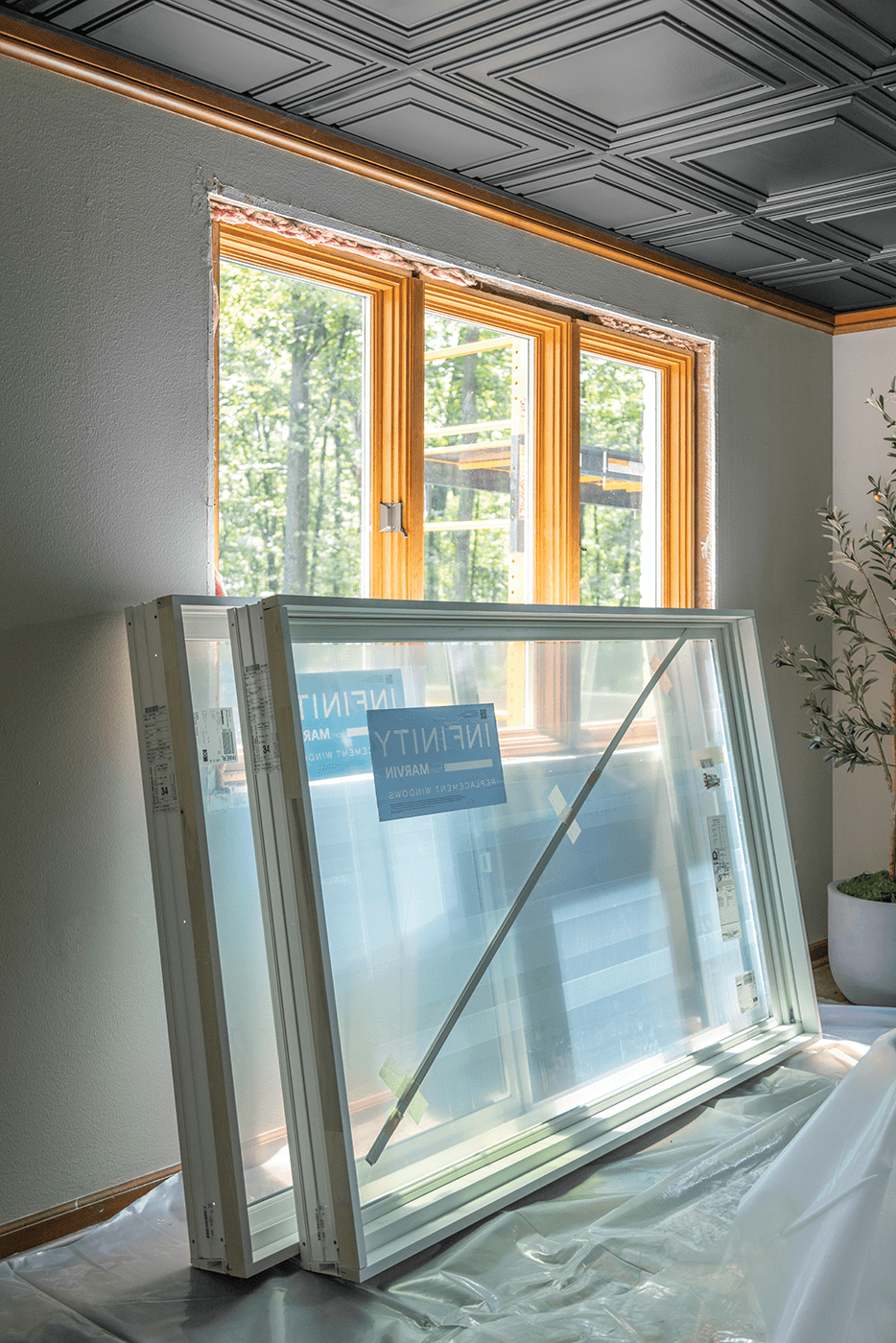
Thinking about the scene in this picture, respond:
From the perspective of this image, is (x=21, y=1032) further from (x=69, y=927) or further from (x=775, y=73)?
(x=775, y=73)

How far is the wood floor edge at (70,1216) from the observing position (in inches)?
82.2

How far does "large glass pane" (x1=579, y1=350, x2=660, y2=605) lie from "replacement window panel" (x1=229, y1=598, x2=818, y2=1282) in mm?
424

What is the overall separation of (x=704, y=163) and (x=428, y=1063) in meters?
2.17

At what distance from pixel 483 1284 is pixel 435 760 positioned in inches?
37.9

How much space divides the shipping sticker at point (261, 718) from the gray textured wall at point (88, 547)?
32 centimetres

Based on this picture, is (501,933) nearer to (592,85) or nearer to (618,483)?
(618,483)

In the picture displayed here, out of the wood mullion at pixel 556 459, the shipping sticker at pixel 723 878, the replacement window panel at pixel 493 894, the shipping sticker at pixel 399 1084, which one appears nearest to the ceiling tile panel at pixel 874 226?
the wood mullion at pixel 556 459

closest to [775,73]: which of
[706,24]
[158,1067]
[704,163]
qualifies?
[706,24]

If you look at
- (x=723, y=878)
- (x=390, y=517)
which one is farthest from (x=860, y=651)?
(x=390, y=517)

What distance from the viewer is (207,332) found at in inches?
93.2

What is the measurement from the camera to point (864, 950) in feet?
11.7

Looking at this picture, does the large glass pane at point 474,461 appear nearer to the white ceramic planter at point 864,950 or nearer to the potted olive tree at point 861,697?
the potted olive tree at point 861,697

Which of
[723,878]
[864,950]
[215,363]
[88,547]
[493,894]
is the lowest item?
[864,950]

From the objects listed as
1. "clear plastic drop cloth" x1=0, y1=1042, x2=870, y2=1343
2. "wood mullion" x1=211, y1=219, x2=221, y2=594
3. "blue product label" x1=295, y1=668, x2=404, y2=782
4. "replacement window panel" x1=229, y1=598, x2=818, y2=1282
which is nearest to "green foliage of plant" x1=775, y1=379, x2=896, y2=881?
"replacement window panel" x1=229, y1=598, x2=818, y2=1282
